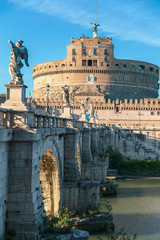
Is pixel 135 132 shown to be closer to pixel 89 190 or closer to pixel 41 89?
pixel 89 190

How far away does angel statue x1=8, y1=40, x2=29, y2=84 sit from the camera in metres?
11.2

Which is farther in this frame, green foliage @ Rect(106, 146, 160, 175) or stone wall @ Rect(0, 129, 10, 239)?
green foliage @ Rect(106, 146, 160, 175)

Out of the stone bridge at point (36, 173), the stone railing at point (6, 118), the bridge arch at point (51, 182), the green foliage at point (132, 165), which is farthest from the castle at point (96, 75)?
the stone railing at point (6, 118)

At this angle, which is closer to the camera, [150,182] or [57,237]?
[57,237]

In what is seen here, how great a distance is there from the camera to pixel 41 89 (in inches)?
4001

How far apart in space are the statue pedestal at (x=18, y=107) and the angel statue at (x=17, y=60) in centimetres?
26

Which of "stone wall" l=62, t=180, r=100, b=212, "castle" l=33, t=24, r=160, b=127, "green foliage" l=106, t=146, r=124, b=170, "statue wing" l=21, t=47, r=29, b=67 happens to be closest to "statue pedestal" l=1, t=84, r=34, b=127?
"statue wing" l=21, t=47, r=29, b=67

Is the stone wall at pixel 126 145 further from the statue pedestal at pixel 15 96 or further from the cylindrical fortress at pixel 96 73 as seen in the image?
the cylindrical fortress at pixel 96 73

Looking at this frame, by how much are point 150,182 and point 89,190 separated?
2170 cm

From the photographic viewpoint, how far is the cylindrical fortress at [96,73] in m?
93.1

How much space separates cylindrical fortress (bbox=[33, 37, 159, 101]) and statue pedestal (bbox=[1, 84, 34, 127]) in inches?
3109

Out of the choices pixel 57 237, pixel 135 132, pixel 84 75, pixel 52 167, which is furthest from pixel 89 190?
pixel 84 75

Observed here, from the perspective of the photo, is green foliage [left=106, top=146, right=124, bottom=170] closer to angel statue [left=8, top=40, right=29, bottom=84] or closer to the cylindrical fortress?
angel statue [left=8, top=40, right=29, bottom=84]

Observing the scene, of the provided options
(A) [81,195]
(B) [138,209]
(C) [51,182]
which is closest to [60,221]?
(C) [51,182]
